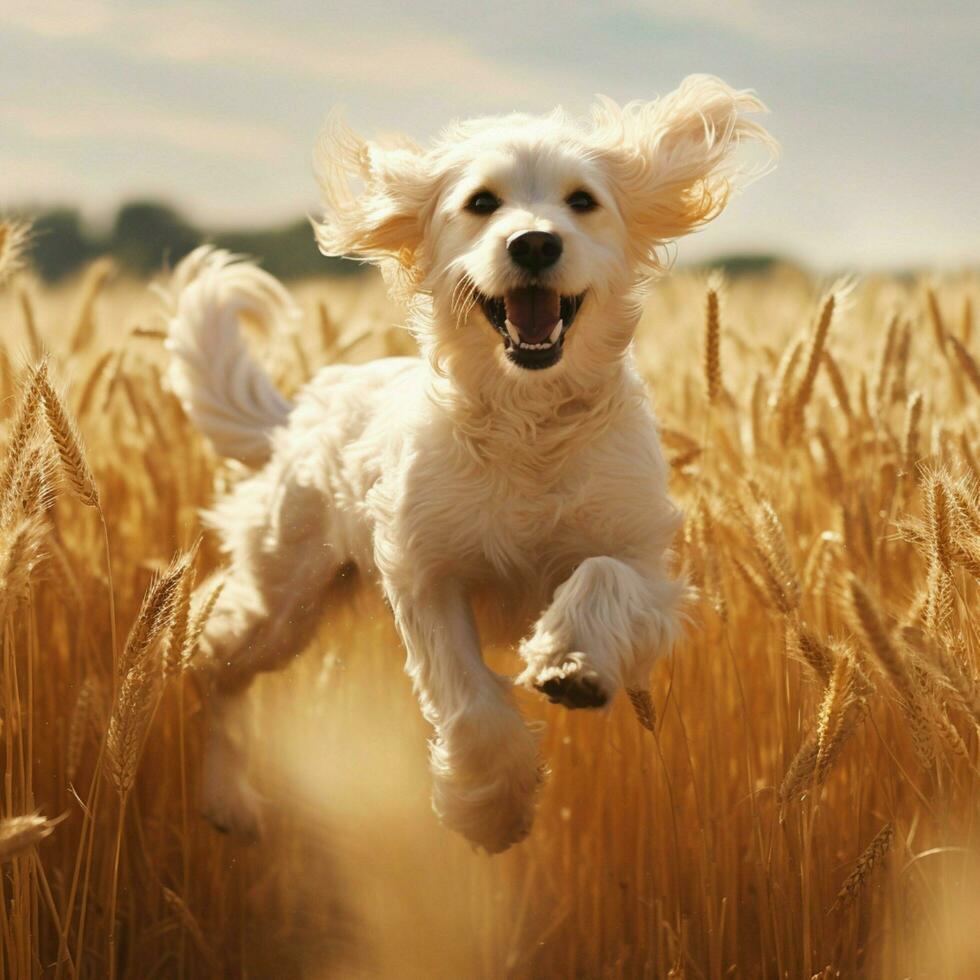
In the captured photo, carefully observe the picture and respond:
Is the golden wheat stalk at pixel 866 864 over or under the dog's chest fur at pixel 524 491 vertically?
under

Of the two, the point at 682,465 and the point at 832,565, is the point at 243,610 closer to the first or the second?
the point at 682,465

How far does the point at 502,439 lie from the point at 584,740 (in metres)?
1.08

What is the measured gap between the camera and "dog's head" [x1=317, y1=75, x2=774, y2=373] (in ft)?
10.4

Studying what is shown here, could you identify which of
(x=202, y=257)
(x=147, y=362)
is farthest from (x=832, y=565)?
(x=147, y=362)

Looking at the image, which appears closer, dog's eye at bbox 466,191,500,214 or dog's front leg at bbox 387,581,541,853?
dog's front leg at bbox 387,581,541,853

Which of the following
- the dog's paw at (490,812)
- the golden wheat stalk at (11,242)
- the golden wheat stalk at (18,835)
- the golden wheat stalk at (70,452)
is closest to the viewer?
the golden wheat stalk at (18,835)

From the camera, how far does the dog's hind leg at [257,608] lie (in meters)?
4.07

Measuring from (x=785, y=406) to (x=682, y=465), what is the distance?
14.4 inches

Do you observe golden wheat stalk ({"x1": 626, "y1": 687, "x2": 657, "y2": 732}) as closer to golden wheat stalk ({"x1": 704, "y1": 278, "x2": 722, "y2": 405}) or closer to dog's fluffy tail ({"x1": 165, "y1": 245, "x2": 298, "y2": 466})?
golden wheat stalk ({"x1": 704, "y1": 278, "x2": 722, "y2": 405})

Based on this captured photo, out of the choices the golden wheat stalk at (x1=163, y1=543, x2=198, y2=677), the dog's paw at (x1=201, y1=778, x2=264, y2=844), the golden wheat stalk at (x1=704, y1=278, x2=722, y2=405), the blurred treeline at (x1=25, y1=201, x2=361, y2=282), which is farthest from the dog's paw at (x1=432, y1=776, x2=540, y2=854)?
the blurred treeline at (x1=25, y1=201, x2=361, y2=282)

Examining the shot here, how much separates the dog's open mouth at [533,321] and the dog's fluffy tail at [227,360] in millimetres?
1540

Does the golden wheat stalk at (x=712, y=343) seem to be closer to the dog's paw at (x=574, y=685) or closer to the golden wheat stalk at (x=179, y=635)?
the dog's paw at (x=574, y=685)

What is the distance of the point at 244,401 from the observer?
4633 millimetres

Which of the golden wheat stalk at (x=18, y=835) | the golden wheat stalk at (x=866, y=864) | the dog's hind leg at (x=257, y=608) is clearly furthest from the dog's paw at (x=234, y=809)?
the golden wheat stalk at (x=866, y=864)
